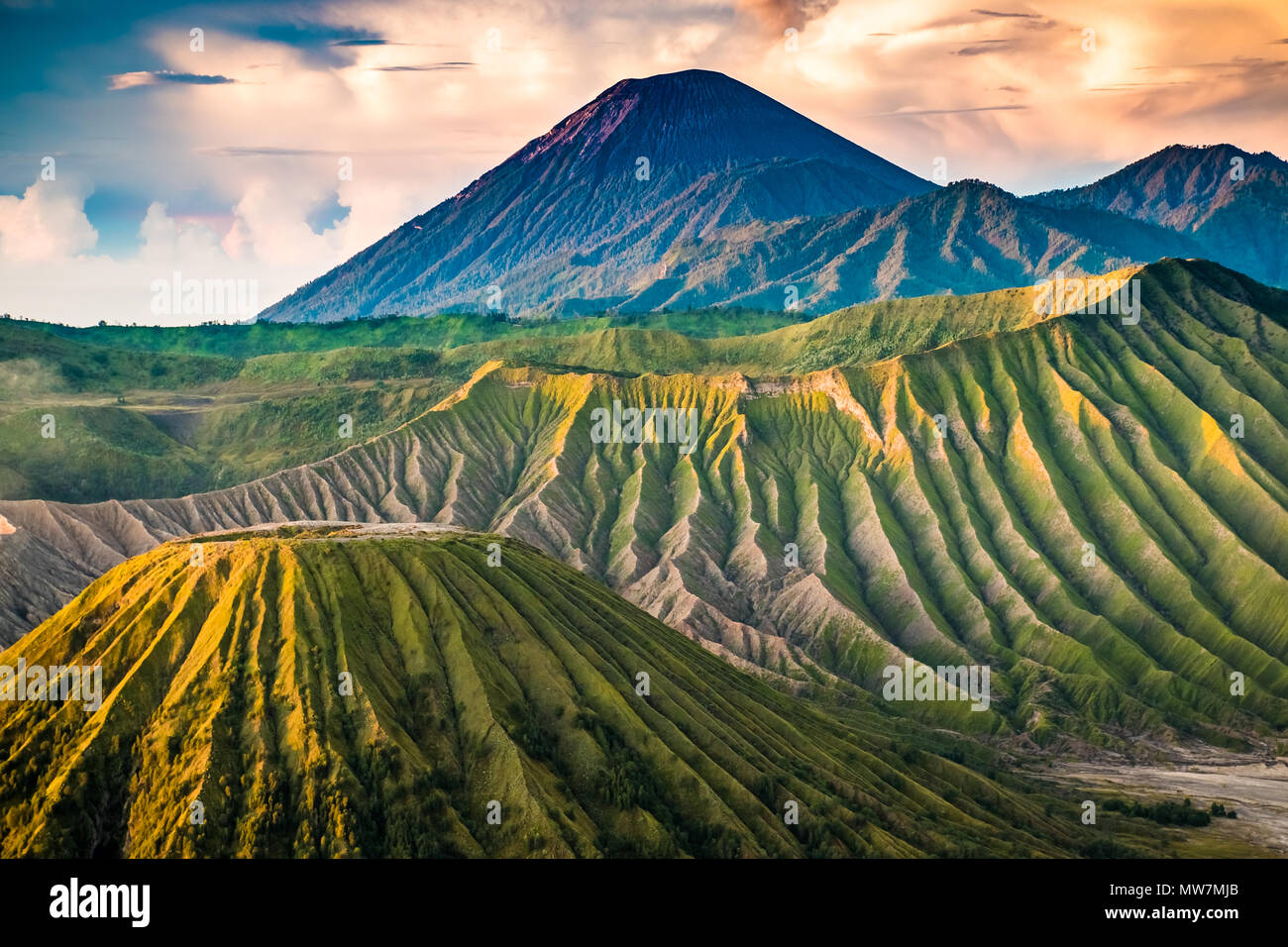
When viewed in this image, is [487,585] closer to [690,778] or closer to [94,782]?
[690,778]

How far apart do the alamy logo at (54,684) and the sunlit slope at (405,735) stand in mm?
1058

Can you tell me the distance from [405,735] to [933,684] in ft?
320

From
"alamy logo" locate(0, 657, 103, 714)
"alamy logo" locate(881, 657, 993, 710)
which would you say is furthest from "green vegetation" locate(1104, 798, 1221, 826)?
"alamy logo" locate(0, 657, 103, 714)

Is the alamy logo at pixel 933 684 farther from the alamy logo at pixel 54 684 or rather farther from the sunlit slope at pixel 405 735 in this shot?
the alamy logo at pixel 54 684

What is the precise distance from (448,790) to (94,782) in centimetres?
2471

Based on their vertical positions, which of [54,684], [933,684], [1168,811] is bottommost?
[1168,811]

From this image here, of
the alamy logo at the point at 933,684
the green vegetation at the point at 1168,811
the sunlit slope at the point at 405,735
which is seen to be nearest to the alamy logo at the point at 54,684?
the sunlit slope at the point at 405,735

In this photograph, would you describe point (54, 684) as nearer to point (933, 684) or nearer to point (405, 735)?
point (405, 735)

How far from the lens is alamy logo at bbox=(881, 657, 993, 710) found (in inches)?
6973

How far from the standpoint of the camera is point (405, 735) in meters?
99.8

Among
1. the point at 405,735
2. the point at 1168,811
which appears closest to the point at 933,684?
the point at 1168,811

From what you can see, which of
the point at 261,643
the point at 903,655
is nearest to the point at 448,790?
the point at 261,643

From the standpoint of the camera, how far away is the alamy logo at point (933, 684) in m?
177
